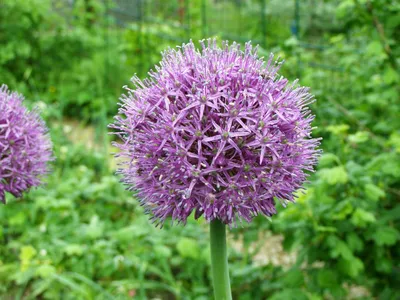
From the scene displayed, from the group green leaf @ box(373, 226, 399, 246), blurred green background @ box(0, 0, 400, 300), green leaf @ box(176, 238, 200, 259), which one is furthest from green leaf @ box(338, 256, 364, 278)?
green leaf @ box(176, 238, 200, 259)

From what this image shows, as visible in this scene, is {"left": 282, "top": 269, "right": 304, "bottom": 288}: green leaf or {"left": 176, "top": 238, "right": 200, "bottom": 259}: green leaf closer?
{"left": 282, "top": 269, "right": 304, "bottom": 288}: green leaf

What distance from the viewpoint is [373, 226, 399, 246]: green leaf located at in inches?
78.0

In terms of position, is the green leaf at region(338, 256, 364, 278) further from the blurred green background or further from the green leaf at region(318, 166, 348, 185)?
the green leaf at region(318, 166, 348, 185)

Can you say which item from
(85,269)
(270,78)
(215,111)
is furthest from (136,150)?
(85,269)

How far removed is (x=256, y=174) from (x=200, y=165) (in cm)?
12

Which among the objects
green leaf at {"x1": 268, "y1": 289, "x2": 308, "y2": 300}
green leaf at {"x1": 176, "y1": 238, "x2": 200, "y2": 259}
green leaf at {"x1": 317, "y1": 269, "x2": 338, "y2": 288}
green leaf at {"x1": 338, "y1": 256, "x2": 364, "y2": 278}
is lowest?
green leaf at {"x1": 268, "y1": 289, "x2": 308, "y2": 300}

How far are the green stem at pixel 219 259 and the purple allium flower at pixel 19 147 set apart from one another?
25.0 inches

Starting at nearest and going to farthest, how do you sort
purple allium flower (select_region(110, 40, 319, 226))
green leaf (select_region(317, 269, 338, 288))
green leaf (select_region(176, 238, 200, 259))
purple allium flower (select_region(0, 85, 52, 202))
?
1. purple allium flower (select_region(110, 40, 319, 226))
2. purple allium flower (select_region(0, 85, 52, 202))
3. green leaf (select_region(317, 269, 338, 288))
4. green leaf (select_region(176, 238, 200, 259))

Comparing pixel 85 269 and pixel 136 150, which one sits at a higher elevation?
pixel 136 150

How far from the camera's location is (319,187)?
2049mm

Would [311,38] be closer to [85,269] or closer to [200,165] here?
[85,269]

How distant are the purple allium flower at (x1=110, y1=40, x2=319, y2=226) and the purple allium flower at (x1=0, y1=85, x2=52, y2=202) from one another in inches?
17.3

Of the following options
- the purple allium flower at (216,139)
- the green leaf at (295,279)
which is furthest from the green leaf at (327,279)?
the purple allium flower at (216,139)

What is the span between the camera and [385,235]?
6.57ft
